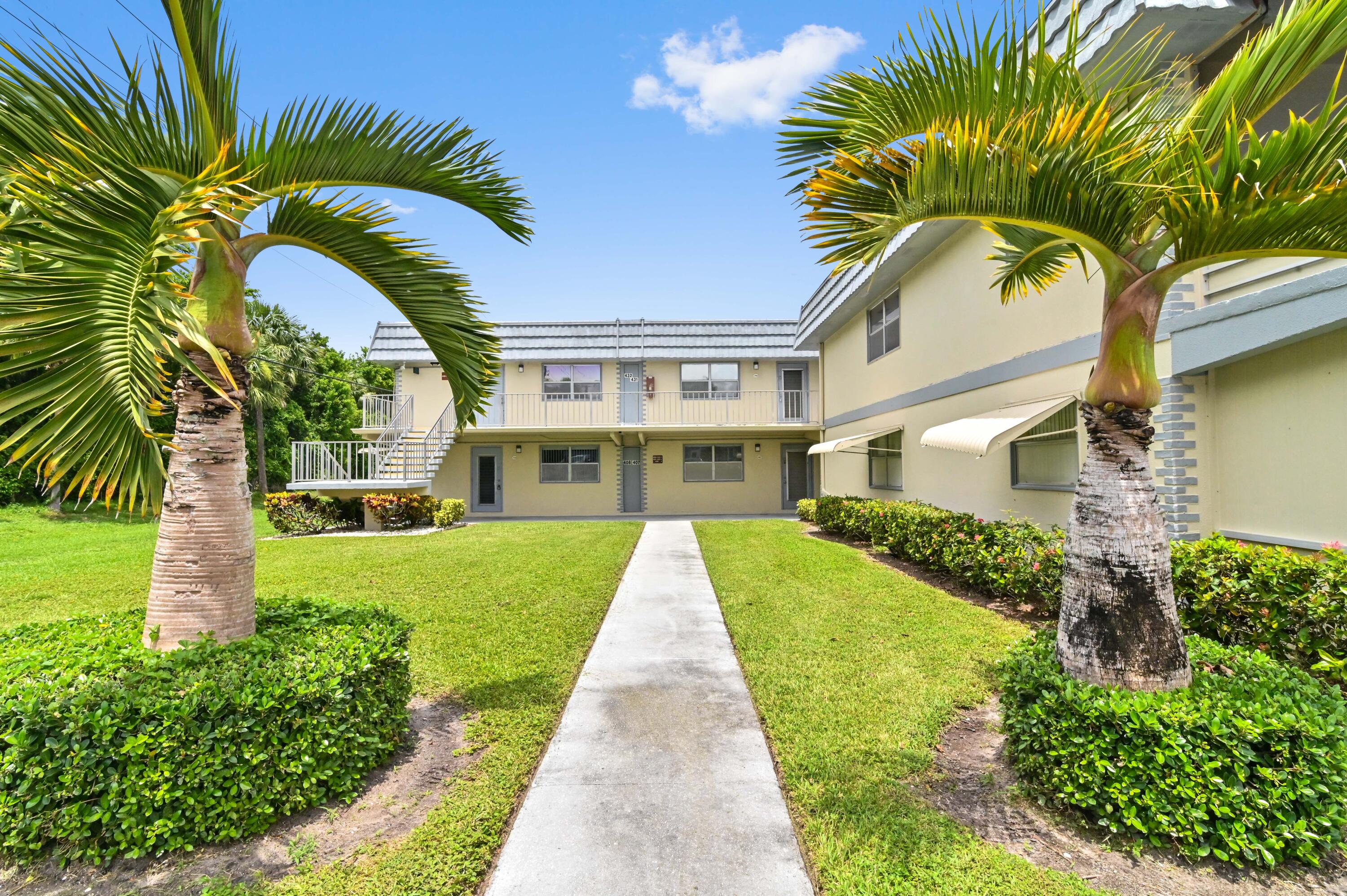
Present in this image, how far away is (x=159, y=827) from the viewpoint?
105 inches

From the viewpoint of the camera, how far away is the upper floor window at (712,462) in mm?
21109

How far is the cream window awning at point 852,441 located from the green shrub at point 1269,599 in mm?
7292

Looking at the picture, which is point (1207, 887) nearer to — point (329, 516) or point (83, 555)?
point (83, 555)

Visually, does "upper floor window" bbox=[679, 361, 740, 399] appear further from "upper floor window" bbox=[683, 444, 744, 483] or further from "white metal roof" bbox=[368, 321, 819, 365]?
"upper floor window" bbox=[683, 444, 744, 483]

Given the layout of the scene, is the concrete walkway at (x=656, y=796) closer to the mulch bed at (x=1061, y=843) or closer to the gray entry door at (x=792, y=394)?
the mulch bed at (x=1061, y=843)

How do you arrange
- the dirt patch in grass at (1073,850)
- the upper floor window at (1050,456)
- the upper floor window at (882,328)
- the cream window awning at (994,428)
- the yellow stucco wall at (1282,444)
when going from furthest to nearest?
the upper floor window at (882,328)
the upper floor window at (1050,456)
the cream window awning at (994,428)
the yellow stucco wall at (1282,444)
the dirt patch in grass at (1073,850)

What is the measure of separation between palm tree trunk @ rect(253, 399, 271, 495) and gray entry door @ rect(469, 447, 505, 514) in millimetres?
10643

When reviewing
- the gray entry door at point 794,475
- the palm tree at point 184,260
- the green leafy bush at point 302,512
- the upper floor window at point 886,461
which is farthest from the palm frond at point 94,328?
the gray entry door at point 794,475

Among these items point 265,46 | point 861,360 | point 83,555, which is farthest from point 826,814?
point 83,555

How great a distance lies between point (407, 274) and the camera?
14.6 feet

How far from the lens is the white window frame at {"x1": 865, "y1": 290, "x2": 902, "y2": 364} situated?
40.9 feet

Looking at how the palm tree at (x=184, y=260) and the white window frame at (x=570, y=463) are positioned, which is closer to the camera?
the palm tree at (x=184, y=260)

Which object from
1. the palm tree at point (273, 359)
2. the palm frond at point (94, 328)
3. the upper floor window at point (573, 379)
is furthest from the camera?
the palm tree at point (273, 359)

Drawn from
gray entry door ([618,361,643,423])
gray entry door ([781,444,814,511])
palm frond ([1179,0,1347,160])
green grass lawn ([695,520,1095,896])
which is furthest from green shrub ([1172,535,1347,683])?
gray entry door ([618,361,643,423])
